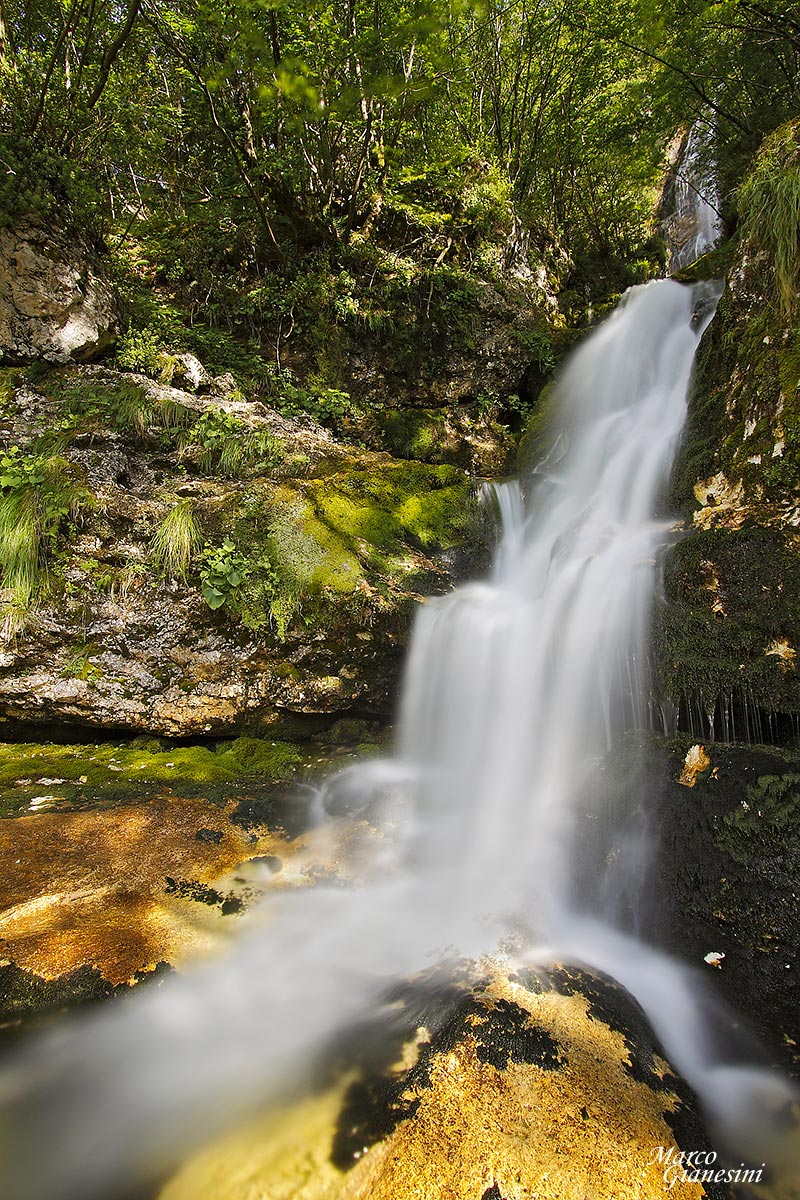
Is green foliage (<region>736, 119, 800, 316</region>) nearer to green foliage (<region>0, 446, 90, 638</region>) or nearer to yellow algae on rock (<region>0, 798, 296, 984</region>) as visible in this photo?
yellow algae on rock (<region>0, 798, 296, 984</region>)

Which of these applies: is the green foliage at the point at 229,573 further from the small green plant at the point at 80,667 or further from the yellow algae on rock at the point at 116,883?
the yellow algae on rock at the point at 116,883

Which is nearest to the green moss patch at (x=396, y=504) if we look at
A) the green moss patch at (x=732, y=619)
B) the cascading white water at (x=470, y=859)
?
the cascading white water at (x=470, y=859)

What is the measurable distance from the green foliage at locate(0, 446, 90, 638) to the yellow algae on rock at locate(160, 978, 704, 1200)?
13.1ft

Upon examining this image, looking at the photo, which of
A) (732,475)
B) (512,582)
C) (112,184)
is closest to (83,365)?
(112,184)

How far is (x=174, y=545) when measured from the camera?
180 inches

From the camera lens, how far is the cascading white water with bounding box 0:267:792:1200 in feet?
5.62

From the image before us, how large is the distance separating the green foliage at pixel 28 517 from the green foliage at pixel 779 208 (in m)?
5.91

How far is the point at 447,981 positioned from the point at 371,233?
9401 mm

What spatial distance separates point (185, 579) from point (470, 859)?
10.7ft

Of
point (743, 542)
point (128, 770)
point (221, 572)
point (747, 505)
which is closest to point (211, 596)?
point (221, 572)

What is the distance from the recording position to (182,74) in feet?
23.5

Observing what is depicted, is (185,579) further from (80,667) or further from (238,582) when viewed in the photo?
(80,667)

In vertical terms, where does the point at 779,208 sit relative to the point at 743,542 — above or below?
above

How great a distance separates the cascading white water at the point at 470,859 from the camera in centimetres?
171
